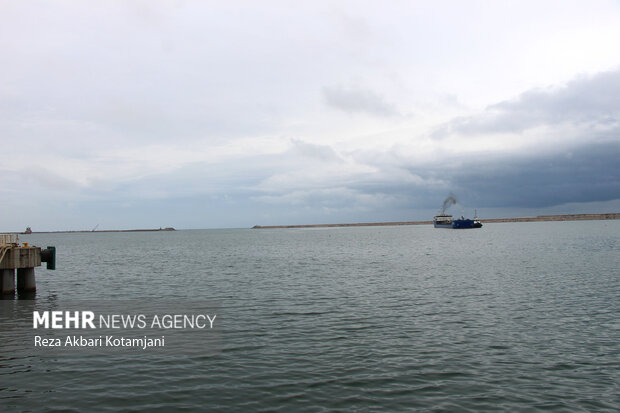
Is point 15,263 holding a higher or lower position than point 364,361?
higher

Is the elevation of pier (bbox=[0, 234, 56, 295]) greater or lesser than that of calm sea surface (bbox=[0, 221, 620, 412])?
greater

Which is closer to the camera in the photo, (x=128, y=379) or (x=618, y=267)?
(x=128, y=379)

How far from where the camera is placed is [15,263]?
3484 centimetres

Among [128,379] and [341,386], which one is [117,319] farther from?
[341,386]

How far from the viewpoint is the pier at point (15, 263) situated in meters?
34.4

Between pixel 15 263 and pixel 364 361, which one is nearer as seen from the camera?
pixel 364 361

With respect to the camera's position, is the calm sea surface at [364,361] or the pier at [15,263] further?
the pier at [15,263]

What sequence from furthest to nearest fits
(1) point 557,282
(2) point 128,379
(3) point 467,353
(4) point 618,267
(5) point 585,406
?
(4) point 618,267
(1) point 557,282
(3) point 467,353
(2) point 128,379
(5) point 585,406

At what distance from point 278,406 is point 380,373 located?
15.2 ft

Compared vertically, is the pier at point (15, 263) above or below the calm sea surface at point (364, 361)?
above

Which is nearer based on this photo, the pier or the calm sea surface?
the calm sea surface

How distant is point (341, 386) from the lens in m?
14.6

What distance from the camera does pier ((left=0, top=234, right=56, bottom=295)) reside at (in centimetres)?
3441

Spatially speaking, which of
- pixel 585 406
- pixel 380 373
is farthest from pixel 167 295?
pixel 585 406
